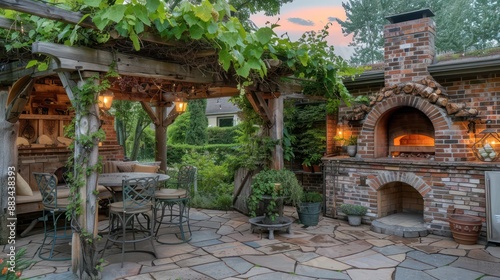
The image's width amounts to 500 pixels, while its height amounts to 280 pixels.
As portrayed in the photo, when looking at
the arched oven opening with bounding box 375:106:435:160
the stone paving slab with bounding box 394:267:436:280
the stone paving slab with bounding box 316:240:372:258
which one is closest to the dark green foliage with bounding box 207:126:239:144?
the arched oven opening with bounding box 375:106:435:160

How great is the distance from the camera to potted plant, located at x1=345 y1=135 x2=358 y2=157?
6.68 metres

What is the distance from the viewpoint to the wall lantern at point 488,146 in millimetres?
5254

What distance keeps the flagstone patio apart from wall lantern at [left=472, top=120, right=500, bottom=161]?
1290 millimetres

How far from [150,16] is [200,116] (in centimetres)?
1183

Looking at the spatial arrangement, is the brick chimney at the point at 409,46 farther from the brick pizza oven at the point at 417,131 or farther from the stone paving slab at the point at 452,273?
the stone paving slab at the point at 452,273

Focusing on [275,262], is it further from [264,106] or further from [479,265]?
[264,106]

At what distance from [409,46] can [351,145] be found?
6.55 ft

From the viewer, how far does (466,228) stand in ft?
16.4

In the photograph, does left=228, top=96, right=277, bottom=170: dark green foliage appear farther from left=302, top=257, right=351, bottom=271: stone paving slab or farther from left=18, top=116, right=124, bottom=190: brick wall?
left=18, top=116, right=124, bottom=190: brick wall

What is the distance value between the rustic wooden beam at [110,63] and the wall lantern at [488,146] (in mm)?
4247

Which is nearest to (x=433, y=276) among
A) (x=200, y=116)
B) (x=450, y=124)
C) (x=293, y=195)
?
(x=293, y=195)

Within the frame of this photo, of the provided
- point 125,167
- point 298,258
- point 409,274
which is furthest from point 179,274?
point 125,167

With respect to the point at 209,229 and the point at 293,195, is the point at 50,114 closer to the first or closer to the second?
the point at 209,229

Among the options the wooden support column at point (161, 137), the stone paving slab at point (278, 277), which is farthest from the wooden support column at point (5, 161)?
the stone paving slab at point (278, 277)
